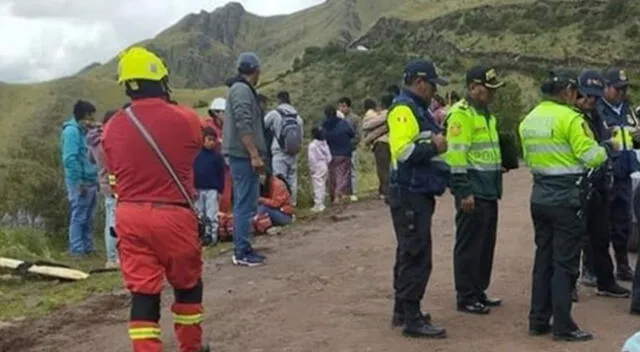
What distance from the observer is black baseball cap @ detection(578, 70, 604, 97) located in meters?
7.56

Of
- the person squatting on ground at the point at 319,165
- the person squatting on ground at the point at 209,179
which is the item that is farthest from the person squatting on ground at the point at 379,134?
the person squatting on ground at the point at 209,179

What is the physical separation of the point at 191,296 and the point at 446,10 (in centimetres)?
7113

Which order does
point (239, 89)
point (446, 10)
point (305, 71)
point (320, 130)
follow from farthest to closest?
point (446, 10) < point (305, 71) < point (320, 130) < point (239, 89)

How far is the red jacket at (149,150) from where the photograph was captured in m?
6.09

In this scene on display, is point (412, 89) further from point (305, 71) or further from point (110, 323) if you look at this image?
point (305, 71)

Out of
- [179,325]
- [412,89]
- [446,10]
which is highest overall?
[446,10]

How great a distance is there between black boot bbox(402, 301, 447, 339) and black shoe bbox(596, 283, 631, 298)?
2.05 m

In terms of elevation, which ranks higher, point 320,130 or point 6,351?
point 320,130

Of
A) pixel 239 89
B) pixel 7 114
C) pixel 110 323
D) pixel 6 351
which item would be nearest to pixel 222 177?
pixel 239 89

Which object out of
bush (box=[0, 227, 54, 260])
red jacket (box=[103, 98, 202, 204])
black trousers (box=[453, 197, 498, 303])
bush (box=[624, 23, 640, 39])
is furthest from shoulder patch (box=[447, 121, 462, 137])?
bush (box=[624, 23, 640, 39])

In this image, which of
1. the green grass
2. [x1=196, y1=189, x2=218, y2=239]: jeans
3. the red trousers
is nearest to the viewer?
the red trousers

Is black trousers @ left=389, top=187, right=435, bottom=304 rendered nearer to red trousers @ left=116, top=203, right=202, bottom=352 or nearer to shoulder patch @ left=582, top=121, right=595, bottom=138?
shoulder patch @ left=582, top=121, right=595, bottom=138

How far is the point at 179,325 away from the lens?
21.4 ft

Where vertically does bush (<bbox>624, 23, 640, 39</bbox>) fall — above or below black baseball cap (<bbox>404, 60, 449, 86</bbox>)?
above
